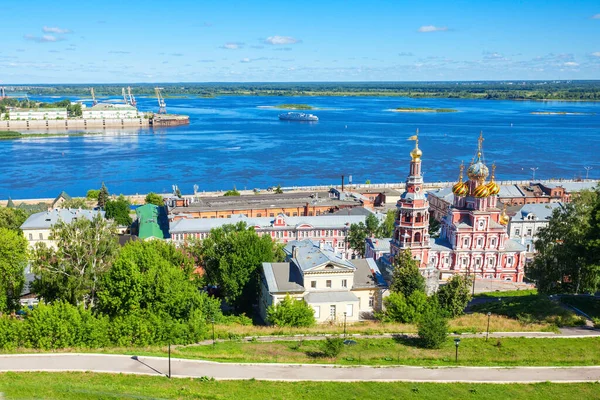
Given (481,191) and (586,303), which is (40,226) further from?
(586,303)

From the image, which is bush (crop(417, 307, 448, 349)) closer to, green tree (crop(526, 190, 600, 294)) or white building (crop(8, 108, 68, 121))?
green tree (crop(526, 190, 600, 294))

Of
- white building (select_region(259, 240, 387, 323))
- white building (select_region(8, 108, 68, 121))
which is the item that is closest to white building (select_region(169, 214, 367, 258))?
white building (select_region(259, 240, 387, 323))

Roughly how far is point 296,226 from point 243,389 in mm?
34335

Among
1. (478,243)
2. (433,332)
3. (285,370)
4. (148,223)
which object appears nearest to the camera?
(285,370)

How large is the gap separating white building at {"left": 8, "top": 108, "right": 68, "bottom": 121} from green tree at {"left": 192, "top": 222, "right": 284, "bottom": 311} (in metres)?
162

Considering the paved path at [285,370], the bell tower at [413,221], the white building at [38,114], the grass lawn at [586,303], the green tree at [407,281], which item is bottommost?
the paved path at [285,370]

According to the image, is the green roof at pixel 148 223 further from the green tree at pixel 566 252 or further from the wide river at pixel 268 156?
the green tree at pixel 566 252

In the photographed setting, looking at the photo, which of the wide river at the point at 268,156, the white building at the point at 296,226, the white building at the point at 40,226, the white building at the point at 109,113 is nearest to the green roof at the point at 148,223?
the white building at the point at 296,226

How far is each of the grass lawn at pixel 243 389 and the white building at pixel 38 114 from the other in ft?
575

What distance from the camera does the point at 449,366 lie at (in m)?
24.4

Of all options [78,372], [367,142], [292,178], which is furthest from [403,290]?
[367,142]

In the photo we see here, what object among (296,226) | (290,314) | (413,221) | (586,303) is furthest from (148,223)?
(586,303)

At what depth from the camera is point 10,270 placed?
1193 inches

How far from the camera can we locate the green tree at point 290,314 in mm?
31484
